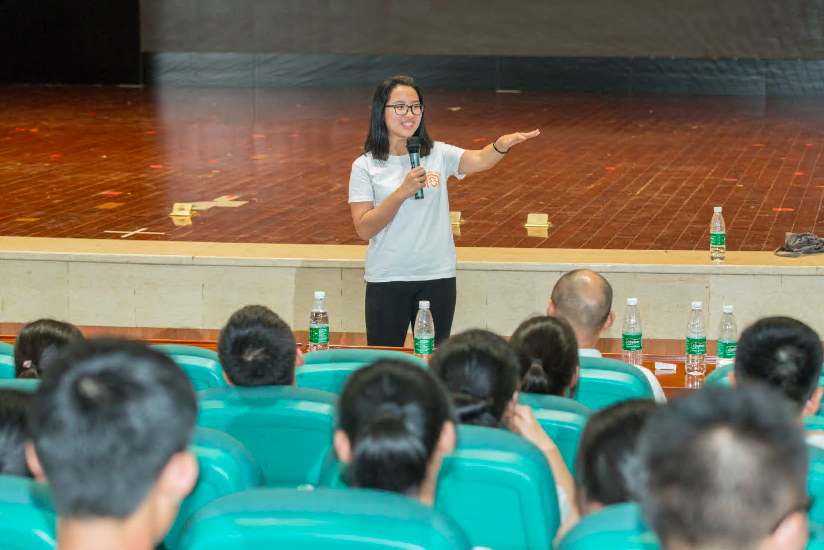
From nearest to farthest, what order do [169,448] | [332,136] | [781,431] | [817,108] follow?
[781,431] < [169,448] < [332,136] < [817,108]

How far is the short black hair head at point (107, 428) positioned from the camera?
44.3 inches

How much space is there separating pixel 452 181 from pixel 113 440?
7.56 m

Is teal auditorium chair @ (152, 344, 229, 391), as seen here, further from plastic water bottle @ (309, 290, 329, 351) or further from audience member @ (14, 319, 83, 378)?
plastic water bottle @ (309, 290, 329, 351)

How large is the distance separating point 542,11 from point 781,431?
572 inches

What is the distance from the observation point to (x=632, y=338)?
3.80 m

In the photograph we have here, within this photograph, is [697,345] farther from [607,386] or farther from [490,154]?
[607,386]

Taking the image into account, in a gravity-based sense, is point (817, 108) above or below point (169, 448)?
above

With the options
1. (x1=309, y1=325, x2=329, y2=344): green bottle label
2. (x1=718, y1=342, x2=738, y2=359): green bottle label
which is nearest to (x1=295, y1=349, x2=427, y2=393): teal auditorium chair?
(x1=309, y1=325, x2=329, y2=344): green bottle label

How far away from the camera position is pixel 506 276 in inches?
211

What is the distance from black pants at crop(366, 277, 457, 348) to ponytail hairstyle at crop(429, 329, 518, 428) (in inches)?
72.1

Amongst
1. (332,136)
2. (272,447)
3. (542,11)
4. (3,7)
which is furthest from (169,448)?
(3,7)

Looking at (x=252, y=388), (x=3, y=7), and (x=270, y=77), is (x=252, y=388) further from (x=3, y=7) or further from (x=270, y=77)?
(x=3, y=7)

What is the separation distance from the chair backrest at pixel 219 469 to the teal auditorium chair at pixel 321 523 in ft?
0.92

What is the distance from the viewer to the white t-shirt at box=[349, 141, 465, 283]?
12.2 feet
